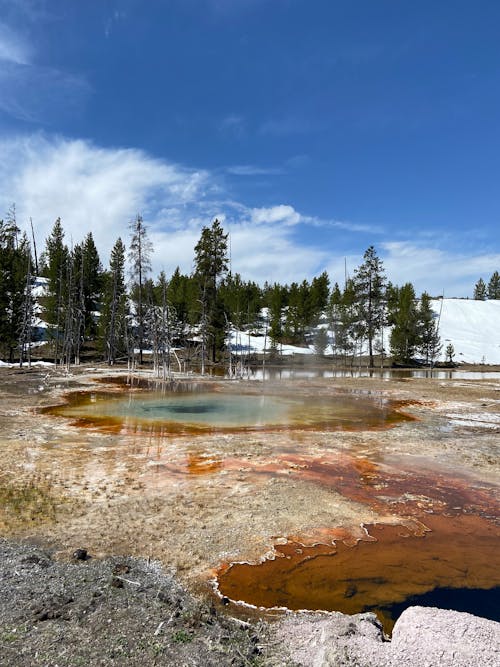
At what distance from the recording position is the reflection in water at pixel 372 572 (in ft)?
14.7

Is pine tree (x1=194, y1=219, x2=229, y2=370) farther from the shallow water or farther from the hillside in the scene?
the shallow water

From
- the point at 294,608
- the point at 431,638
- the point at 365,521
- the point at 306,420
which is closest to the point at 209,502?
the point at 365,521

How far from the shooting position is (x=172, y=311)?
48.5 meters

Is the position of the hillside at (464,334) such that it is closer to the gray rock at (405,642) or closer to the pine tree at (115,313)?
the pine tree at (115,313)

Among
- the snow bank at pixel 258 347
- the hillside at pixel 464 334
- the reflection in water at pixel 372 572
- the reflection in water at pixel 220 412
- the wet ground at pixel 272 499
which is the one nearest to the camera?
the reflection in water at pixel 372 572

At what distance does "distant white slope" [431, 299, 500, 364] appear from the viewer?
211 feet

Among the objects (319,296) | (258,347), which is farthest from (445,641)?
(319,296)

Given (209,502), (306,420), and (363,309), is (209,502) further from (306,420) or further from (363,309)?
(363,309)

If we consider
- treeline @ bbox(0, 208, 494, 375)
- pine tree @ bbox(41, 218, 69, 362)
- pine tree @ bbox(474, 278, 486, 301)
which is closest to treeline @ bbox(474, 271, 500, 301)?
pine tree @ bbox(474, 278, 486, 301)

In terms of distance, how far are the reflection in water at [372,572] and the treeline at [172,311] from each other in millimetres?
23302

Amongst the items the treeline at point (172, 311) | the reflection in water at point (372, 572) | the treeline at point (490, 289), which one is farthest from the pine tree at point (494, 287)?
the reflection in water at point (372, 572)

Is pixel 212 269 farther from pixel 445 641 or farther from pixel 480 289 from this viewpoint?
pixel 480 289

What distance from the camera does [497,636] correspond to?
3.21 meters

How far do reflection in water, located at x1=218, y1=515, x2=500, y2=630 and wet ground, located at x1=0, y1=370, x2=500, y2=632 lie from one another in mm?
22
